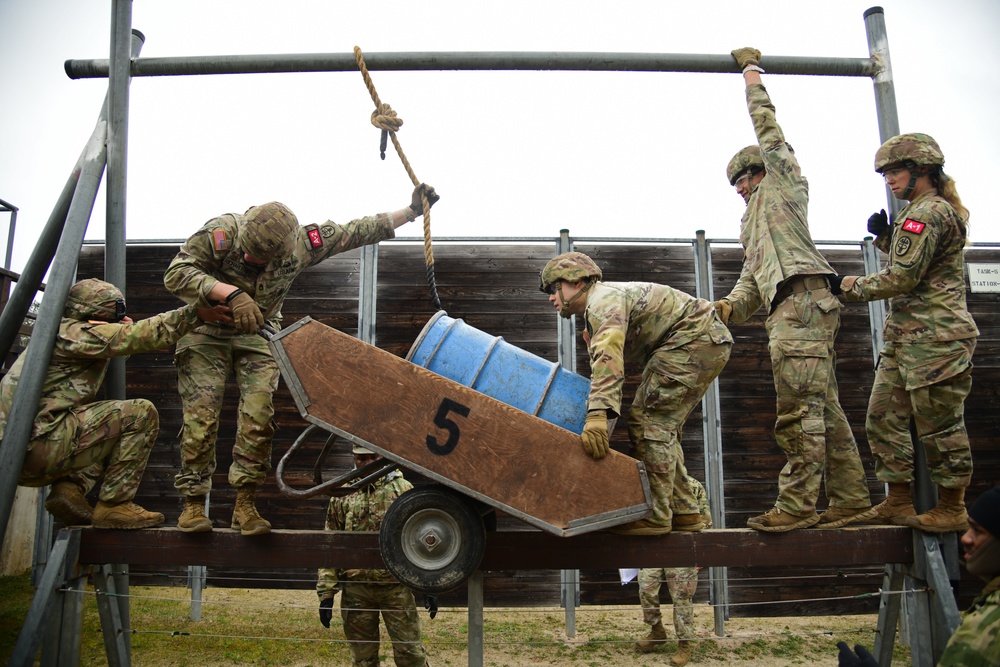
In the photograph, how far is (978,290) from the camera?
8.27m

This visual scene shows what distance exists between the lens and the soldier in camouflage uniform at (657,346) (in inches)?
156

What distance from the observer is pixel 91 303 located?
4.33 meters

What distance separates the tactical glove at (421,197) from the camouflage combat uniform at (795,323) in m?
2.22

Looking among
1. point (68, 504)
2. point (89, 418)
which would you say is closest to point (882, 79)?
point (89, 418)

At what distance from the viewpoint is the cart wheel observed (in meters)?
3.70

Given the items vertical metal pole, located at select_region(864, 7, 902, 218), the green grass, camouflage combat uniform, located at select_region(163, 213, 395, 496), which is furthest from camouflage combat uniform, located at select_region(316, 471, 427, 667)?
vertical metal pole, located at select_region(864, 7, 902, 218)

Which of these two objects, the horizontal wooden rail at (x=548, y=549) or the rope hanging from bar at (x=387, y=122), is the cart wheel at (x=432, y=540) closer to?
the horizontal wooden rail at (x=548, y=549)

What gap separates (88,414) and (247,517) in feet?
3.84

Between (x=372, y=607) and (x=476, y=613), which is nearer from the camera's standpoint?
(x=476, y=613)

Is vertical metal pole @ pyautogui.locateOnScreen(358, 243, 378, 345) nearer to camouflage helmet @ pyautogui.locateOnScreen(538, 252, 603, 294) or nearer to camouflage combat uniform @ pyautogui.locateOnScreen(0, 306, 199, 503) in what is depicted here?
camouflage combat uniform @ pyautogui.locateOnScreen(0, 306, 199, 503)

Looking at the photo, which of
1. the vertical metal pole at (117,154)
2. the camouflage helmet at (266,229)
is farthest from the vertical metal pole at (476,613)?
the vertical metal pole at (117,154)

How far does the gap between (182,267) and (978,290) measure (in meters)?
8.65

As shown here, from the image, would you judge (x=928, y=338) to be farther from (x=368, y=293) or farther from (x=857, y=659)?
(x=368, y=293)

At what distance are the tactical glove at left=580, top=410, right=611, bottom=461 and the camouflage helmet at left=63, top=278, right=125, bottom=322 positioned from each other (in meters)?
3.09
